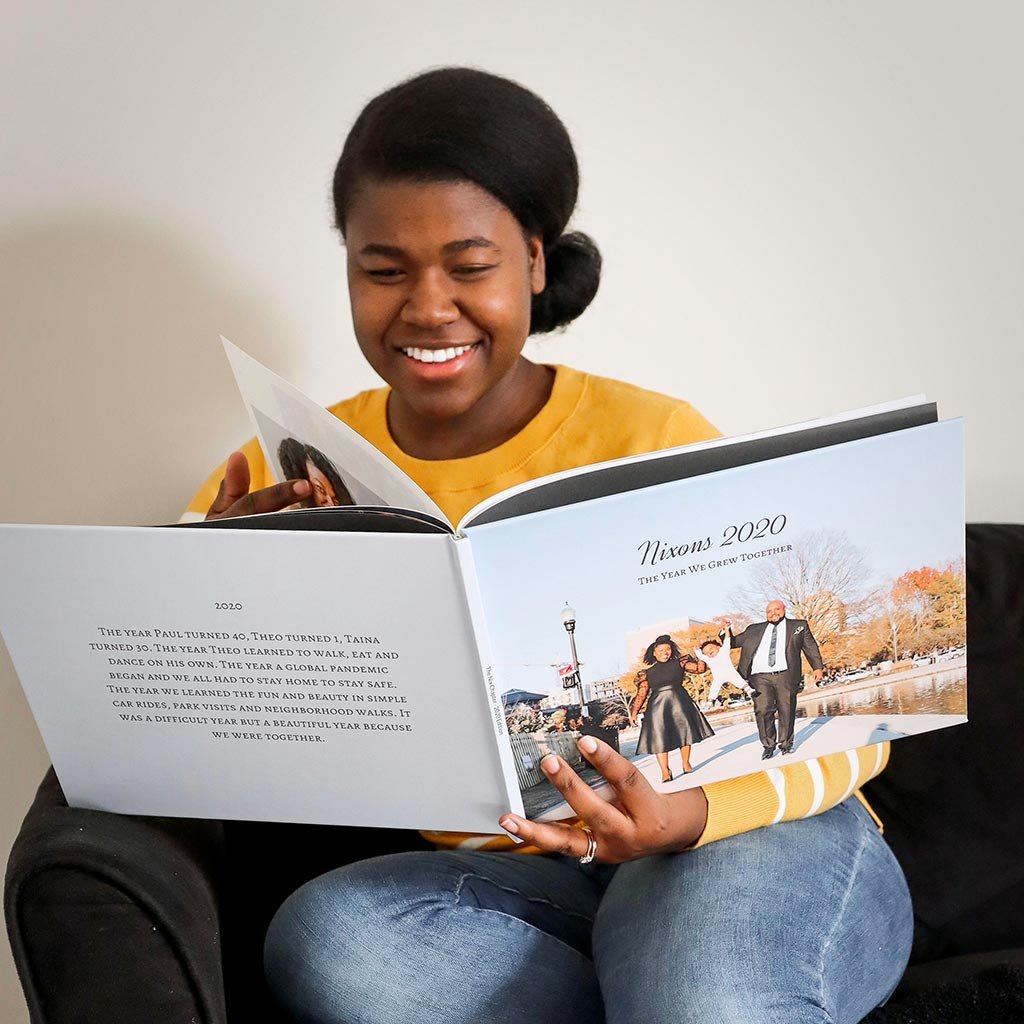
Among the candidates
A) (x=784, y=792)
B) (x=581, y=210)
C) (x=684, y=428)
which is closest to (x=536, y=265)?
(x=684, y=428)

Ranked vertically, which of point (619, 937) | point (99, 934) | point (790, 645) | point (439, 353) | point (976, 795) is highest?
point (439, 353)

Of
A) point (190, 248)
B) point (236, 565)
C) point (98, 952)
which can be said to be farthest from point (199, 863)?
point (190, 248)

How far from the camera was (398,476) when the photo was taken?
0.92 m

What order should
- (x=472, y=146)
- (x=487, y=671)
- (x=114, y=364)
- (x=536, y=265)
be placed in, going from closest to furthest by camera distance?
(x=487, y=671)
(x=472, y=146)
(x=536, y=265)
(x=114, y=364)

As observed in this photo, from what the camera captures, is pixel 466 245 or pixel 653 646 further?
pixel 466 245

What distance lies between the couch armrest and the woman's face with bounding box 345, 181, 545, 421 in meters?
0.55

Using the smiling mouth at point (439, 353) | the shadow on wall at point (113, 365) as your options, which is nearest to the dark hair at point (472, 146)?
the smiling mouth at point (439, 353)

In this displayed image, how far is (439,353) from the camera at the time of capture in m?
1.23

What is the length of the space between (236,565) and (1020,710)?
92 cm

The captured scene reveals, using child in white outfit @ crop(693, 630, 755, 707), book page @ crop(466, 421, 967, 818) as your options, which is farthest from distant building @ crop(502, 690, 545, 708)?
child in white outfit @ crop(693, 630, 755, 707)

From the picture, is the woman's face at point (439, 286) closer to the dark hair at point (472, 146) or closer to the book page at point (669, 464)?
the dark hair at point (472, 146)

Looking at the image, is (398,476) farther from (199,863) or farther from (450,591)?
(199,863)

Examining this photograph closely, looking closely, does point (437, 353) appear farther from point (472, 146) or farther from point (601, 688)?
point (601, 688)

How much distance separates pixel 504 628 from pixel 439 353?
1.33ft
